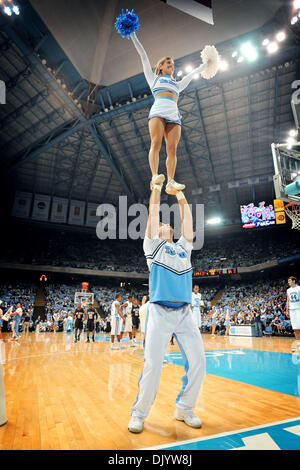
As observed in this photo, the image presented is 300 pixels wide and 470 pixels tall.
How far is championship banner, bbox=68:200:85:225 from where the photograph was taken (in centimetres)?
2647

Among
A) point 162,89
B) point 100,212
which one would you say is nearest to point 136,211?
point 100,212

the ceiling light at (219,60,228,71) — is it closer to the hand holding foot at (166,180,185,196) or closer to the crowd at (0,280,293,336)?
the crowd at (0,280,293,336)

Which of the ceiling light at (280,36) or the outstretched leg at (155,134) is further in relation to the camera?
the ceiling light at (280,36)

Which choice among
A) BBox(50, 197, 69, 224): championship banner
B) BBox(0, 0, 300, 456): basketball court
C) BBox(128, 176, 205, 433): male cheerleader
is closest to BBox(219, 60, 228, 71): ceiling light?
BBox(0, 0, 300, 456): basketball court

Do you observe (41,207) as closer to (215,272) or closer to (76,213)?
(76,213)

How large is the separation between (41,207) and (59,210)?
1.62 meters

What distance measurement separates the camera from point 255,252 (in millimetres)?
27266

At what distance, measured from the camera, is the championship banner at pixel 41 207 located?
25297mm

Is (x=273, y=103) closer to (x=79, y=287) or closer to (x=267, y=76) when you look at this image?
(x=267, y=76)

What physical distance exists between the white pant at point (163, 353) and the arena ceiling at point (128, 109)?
472 inches

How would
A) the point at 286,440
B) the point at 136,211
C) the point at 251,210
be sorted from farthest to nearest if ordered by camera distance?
the point at 136,211 → the point at 251,210 → the point at 286,440
